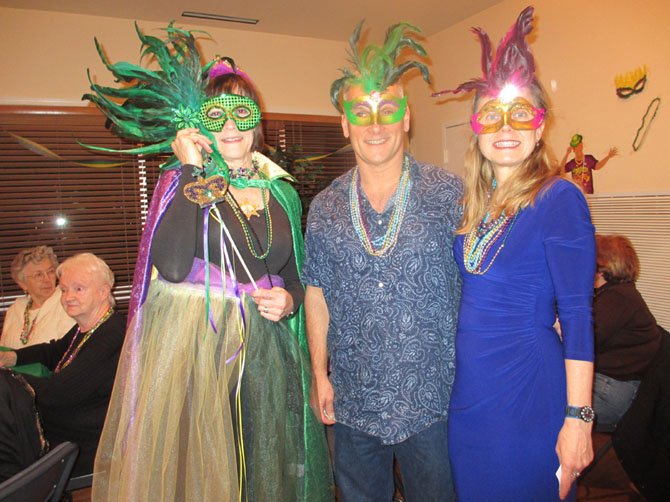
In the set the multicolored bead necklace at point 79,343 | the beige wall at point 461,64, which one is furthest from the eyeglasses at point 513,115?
the beige wall at point 461,64

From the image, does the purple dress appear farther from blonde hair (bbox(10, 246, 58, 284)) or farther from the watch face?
blonde hair (bbox(10, 246, 58, 284))

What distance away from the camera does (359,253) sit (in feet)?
5.31

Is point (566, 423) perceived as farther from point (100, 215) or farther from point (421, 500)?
point (100, 215)

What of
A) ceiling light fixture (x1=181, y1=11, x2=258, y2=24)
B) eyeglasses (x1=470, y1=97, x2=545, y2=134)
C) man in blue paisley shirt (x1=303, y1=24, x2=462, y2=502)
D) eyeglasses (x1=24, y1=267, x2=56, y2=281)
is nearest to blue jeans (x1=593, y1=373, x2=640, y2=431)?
man in blue paisley shirt (x1=303, y1=24, x2=462, y2=502)

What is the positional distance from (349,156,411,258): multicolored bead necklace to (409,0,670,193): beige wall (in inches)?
92.7

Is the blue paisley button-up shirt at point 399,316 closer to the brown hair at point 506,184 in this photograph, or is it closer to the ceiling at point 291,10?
the brown hair at point 506,184

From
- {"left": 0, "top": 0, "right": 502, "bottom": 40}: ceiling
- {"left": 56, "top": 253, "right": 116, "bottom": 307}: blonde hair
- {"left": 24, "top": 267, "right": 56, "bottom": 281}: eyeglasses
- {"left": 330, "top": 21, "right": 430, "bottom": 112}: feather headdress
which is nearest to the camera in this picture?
{"left": 330, "top": 21, "right": 430, "bottom": 112}: feather headdress

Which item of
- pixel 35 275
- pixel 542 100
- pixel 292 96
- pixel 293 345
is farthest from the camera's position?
pixel 292 96

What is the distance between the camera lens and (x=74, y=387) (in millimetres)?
2391

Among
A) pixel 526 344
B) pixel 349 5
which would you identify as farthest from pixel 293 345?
pixel 349 5

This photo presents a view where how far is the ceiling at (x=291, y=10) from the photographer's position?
171 inches

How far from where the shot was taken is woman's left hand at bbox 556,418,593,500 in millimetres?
1308

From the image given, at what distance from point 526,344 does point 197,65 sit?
54.0 inches

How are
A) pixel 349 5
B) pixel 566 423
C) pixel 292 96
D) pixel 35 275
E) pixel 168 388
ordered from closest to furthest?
pixel 566 423 < pixel 168 388 < pixel 35 275 < pixel 349 5 < pixel 292 96
